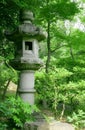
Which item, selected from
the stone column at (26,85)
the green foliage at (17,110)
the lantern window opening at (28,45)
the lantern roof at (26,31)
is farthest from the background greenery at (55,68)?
the green foliage at (17,110)

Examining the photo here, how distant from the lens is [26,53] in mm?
6355

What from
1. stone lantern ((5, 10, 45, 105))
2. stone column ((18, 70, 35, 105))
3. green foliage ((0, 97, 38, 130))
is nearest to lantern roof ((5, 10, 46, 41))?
stone lantern ((5, 10, 45, 105))

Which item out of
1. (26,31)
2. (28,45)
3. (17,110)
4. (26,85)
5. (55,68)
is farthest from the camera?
(55,68)

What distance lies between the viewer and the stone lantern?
20.3 ft

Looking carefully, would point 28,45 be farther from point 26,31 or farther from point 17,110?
point 17,110

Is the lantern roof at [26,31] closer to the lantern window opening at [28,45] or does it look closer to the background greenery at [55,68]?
the lantern window opening at [28,45]

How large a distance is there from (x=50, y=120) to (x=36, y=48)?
1.89 m

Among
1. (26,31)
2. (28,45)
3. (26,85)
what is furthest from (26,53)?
(26,85)

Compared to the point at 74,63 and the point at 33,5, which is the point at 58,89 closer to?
the point at 74,63

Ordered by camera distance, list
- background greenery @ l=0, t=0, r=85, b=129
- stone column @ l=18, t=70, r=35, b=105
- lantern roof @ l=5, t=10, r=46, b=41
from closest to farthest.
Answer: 1. lantern roof @ l=5, t=10, r=46, b=41
2. stone column @ l=18, t=70, r=35, b=105
3. background greenery @ l=0, t=0, r=85, b=129

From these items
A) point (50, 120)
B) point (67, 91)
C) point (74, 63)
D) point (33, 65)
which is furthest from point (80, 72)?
point (50, 120)

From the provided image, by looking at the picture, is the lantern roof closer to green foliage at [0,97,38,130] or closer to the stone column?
the stone column

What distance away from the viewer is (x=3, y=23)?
317 inches

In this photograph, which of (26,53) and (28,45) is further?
(28,45)
